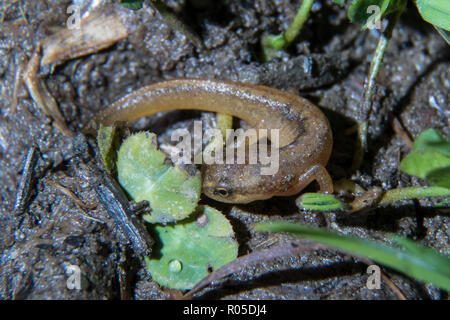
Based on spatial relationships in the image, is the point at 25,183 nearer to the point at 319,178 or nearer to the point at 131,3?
the point at 131,3

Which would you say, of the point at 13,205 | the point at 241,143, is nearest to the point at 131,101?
the point at 241,143

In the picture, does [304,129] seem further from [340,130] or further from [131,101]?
[131,101]

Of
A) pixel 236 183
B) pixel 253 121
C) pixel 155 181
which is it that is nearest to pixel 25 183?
pixel 155 181

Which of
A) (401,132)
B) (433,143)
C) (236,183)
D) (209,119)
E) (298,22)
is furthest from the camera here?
(209,119)

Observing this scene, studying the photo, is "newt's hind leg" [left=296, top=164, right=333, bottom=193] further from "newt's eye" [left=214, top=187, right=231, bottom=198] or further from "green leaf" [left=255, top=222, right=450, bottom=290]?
"green leaf" [left=255, top=222, right=450, bottom=290]

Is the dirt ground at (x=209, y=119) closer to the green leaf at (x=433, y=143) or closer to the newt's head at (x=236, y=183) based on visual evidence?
the newt's head at (x=236, y=183)

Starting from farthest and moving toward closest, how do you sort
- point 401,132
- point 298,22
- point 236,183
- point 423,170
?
point 401,132 → point 298,22 → point 236,183 → point 423,170
